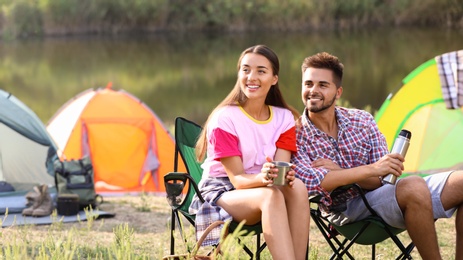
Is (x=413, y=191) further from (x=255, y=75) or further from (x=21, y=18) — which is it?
(x=21, y=18)

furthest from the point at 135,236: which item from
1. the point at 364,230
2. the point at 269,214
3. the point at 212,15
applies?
the point at 212,15

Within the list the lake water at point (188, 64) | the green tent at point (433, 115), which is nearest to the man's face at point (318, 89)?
the green tent at point (433, 115)

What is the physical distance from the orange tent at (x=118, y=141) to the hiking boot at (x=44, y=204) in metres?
1.42

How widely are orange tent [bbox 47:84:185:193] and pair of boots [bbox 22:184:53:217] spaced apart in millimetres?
1404

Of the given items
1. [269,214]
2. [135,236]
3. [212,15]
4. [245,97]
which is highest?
[212,15]

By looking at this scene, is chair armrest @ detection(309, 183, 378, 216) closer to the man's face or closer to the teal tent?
the man's face

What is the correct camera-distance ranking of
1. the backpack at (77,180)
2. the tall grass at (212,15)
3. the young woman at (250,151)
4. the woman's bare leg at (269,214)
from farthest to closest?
the tall grass at (212,15) → the backpack at (77,180) → the young woman at (250,151) → the woman's bare leg at (269,214)

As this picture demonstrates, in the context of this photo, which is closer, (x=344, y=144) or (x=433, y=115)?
(x=344, y=144)

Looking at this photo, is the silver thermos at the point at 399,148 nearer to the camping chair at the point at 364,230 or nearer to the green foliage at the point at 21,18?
the camping chair at the point at 364,230

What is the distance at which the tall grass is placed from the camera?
23.1 meters

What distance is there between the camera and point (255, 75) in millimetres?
2896

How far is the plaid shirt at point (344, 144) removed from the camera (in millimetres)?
2998

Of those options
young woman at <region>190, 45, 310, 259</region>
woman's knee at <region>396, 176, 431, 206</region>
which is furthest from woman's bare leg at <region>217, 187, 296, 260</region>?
woman's knee at <region>396, 176, 431, 206</region>

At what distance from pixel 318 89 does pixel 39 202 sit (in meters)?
2.49
